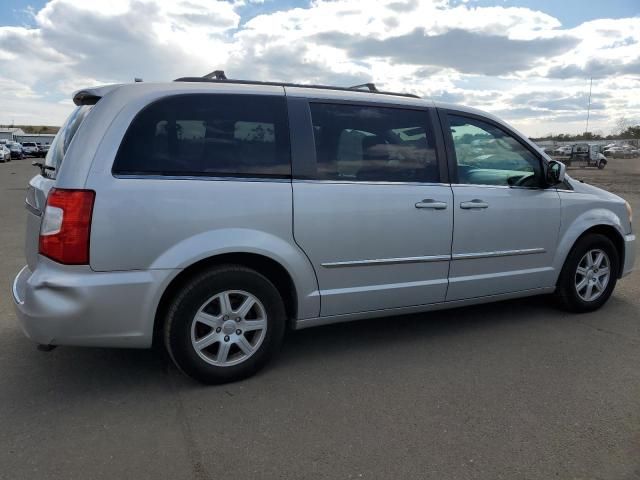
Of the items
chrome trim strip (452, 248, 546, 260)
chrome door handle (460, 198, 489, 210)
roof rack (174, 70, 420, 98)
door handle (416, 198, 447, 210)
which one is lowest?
chrome trim strip (452, 248, 546, 260)

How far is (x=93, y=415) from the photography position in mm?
3008

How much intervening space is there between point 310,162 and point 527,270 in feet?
7.05

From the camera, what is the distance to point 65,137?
135 inches

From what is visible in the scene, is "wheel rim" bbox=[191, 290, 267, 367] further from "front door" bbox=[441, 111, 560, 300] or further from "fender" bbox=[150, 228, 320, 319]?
"front door" bbox=[441, 111, 560, 300]

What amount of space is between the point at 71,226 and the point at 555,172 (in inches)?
143

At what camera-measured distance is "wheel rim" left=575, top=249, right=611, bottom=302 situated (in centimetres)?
481

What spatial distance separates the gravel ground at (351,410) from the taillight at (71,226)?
0.89 metres

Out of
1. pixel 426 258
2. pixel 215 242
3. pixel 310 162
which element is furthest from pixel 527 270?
pixel 215 242

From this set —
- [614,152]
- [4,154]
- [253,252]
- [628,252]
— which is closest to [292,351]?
[253,252]

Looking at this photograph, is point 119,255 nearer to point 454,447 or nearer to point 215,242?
point 215,242

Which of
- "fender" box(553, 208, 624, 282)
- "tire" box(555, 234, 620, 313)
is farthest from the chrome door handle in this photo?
"tire" box(555, 234, 620, 313)

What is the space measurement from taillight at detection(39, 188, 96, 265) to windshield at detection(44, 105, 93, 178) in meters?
0.41

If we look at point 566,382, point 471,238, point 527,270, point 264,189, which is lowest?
point 566,382

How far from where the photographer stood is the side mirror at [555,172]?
443 centimetres
